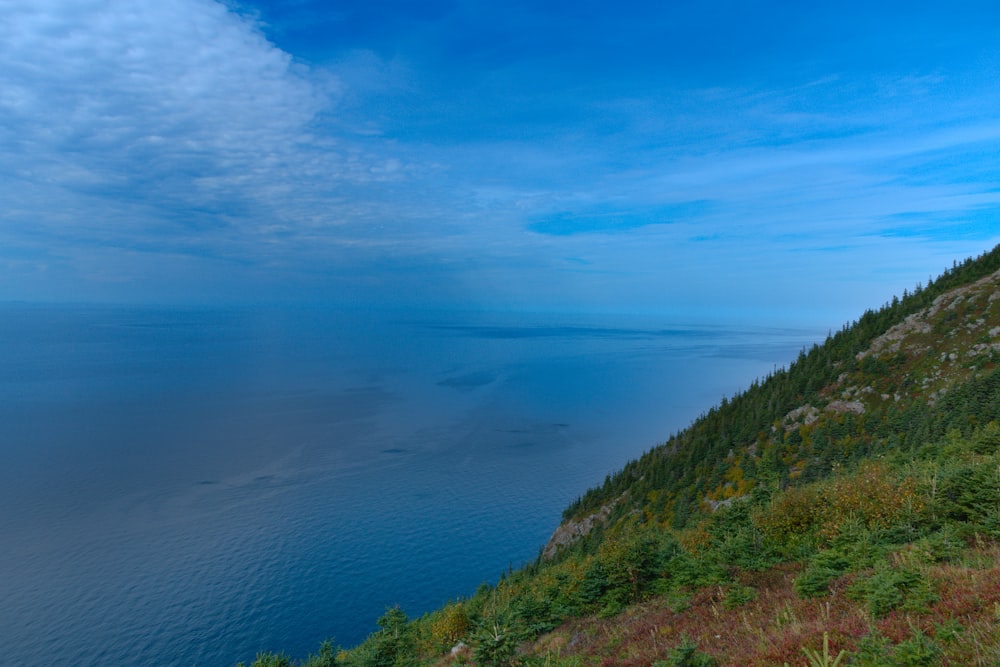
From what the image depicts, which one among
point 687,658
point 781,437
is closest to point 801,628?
point 687,658

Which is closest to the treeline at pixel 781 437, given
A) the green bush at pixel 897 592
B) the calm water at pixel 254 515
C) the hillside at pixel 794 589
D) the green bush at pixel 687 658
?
the hillside at pixel 794 589

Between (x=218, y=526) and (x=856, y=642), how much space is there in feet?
348

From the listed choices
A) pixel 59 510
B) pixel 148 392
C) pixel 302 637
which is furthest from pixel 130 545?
pixel 148 392

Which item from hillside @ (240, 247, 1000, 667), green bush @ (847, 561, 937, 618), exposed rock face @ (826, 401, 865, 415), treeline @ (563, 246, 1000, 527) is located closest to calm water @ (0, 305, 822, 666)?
treeline @ (563, 246, 1000, 527)

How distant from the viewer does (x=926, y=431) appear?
47.9m

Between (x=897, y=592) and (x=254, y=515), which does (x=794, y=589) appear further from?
(x=254, y=515)

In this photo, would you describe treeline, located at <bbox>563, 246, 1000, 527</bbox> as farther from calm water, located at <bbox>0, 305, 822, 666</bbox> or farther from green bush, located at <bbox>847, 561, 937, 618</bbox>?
green bush, located at <bbox>847, 561, 937, 618</bbox>

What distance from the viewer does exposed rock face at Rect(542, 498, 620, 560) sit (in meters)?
78.2

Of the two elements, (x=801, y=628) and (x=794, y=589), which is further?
(x=794, y=589)

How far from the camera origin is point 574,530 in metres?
80.9

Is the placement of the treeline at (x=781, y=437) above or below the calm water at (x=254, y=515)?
above

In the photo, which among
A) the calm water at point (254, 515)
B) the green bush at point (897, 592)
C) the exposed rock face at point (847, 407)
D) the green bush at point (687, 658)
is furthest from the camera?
the exposed rock face at point (847, 407)

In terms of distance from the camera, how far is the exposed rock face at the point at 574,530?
7818 centimetres

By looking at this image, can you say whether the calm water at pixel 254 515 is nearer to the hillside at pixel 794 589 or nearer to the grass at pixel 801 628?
the hillside at pixel 794 589
